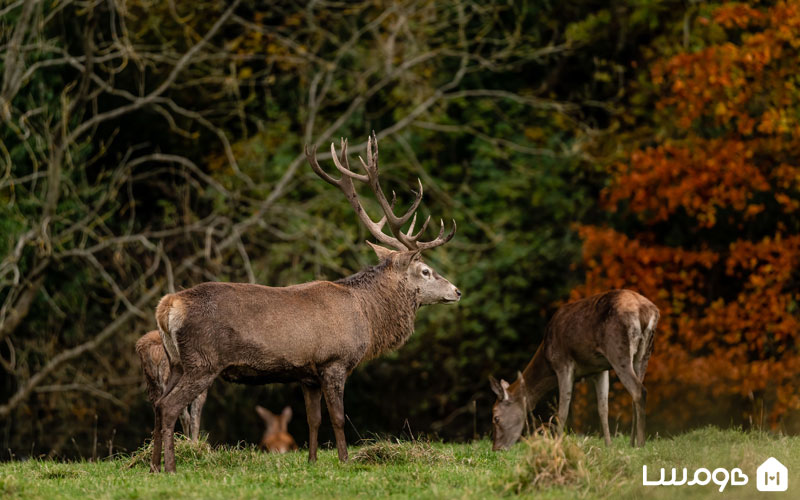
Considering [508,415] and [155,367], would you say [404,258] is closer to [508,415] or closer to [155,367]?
[508,415]

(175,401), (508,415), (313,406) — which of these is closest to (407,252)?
(313,406)

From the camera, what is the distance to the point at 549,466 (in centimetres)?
735

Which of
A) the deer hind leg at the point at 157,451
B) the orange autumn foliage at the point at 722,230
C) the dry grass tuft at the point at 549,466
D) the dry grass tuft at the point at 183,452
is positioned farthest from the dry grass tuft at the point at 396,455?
the orange autumn foliage at the point at 722,230

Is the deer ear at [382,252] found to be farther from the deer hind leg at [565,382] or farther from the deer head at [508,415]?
the deer hind leg at [565,382]

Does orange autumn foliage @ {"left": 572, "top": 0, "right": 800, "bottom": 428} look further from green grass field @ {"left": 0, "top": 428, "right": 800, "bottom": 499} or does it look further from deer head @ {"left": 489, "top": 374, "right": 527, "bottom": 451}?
green grass field @ {"left": 0, "top": 428, "right": 800, "bottom": 499}

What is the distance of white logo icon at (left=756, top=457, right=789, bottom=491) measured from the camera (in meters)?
7.17

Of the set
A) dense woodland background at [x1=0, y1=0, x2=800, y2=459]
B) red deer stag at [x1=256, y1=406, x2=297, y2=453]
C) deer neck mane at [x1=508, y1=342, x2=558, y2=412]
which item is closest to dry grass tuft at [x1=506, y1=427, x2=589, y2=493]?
deer neck mane at [x1=508, y1=342, x2=558, y2=412]

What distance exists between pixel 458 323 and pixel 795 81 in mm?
6545

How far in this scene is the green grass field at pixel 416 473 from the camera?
286 inches

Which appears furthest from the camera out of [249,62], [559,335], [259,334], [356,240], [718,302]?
[249,62]

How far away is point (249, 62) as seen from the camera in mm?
21172

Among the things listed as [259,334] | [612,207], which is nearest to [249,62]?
[612,207]

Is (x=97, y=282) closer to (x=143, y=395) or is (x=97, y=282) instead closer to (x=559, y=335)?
(x=143, y=395)

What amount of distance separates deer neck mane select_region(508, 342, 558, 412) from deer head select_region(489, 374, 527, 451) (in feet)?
0.04
